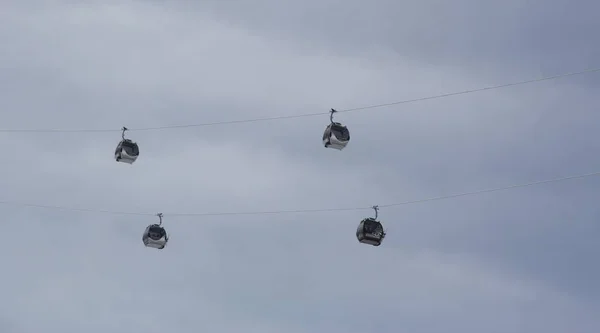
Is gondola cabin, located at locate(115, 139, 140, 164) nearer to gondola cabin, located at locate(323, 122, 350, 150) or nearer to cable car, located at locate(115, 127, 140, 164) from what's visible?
cable car, located at locate(115, 127, 140, 164)

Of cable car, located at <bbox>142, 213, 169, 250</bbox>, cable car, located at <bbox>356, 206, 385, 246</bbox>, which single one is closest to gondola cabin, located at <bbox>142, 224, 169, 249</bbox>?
cable car, located at <bbox>142, 213, 169, 250</bbox>

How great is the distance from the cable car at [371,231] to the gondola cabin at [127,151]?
34.9ft

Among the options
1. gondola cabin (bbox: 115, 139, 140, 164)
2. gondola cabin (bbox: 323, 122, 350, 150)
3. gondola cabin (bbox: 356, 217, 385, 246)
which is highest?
gondola cabin (bbox: 115, 139, 140, 164)

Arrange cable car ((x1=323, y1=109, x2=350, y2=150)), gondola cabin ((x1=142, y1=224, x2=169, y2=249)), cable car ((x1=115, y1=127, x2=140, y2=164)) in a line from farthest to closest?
gondola cabin ((x1=142, y1=224, x2=169, y2=249)), cable car ((x1=115, y1=127, x2=140, y2=164)), cable car ((x1=323, y1=109, x2=350, y2=150))

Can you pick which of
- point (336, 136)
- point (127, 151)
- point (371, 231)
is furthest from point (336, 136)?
point (127, 151)

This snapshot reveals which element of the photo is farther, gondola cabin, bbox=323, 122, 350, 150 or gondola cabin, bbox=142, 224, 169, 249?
gondola cabin, bbox=142, 224, 169, 249

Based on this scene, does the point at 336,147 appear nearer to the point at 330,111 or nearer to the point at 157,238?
the point at 330,111

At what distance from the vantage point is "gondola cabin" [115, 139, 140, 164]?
231 feet

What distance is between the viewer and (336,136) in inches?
2584

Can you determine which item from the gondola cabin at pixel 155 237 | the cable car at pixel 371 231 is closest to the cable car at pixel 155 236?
the gondola cabin at pixel 155 237

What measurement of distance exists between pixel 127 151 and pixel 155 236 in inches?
168

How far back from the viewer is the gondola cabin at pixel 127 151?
231ft

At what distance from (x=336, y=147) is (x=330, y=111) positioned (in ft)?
5.97

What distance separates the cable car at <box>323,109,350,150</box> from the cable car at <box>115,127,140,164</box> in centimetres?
945
